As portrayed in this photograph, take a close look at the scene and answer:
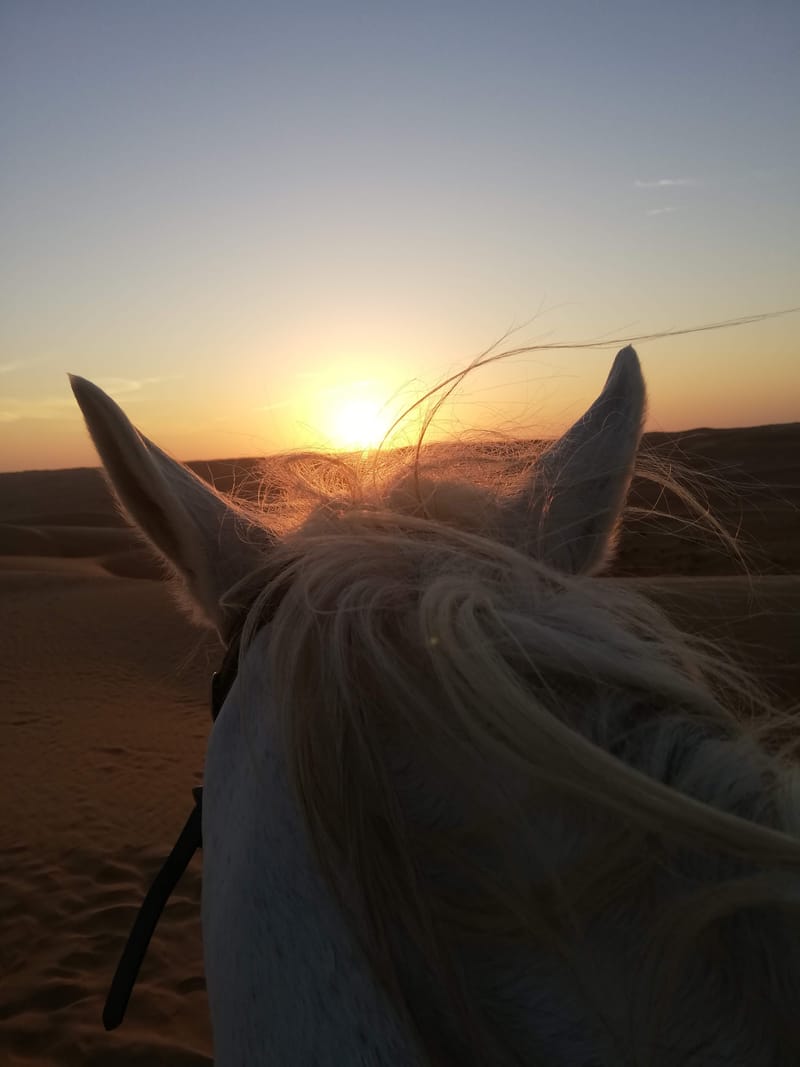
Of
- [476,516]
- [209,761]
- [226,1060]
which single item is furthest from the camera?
[476,516]

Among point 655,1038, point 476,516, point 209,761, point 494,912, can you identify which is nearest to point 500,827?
point 494,912

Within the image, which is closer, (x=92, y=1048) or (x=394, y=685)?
(x=394, y=685)

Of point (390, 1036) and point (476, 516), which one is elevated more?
point (476, 516)

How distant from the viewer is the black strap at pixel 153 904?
1.04m

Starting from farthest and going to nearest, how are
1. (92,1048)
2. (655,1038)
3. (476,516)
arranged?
(92,1048), (476,516), (655,1038)

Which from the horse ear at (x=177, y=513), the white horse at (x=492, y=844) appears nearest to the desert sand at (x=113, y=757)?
the white horse at (x=492, y=844)

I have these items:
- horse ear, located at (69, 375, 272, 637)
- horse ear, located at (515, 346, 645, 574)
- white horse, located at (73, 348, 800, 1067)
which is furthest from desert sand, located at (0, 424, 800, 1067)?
horse ear, located at (69, 375, 272, 637)

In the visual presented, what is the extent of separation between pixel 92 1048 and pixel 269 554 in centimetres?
320

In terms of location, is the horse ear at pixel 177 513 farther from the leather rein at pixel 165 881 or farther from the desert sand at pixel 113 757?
the desert sand at pixel 113 757

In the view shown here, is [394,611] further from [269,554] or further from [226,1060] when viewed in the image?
[226,1060]

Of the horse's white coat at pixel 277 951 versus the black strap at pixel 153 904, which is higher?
the horse's white coat at pixel 277 951

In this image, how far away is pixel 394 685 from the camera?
644 millimetres

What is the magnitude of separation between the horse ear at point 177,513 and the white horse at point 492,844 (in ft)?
Result: 0.80

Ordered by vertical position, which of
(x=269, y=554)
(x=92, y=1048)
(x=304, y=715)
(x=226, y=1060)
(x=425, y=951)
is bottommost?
(x=92, y=1048)
